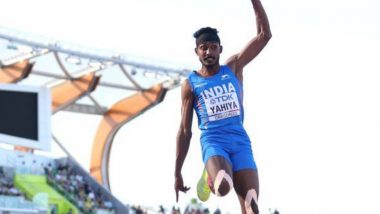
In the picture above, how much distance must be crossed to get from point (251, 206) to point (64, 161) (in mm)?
34928

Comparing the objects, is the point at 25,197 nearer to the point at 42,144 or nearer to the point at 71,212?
the point at 71,212

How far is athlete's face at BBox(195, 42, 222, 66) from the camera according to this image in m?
8.73

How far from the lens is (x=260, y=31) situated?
905 cm

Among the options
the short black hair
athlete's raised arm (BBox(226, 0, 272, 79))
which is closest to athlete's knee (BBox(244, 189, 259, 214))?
athlete's raised arm (BBox(226, 0, 272, 79))

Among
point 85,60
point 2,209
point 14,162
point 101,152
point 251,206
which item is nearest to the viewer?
Result: point 251,206

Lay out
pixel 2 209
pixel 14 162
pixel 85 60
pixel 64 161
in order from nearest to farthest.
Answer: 1. pixel 2 209
2. pixel 14 162
3. pixel 64 161
4. pixel 85 60

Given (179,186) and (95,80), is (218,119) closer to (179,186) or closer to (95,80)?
(179,186)

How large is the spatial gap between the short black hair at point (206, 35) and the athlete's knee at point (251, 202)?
→ 1.36 metres

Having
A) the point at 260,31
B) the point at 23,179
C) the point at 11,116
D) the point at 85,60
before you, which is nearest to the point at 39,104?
the point at 11,116

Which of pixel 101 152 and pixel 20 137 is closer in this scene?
pixel 20 137

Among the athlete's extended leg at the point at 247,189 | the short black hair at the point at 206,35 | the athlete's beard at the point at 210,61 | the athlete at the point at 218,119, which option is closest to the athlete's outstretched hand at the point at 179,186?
the athlete at the point at 218,119

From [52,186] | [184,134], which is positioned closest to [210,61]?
[184,134]

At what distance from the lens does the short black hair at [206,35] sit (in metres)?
8.71

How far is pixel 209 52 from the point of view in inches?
344
